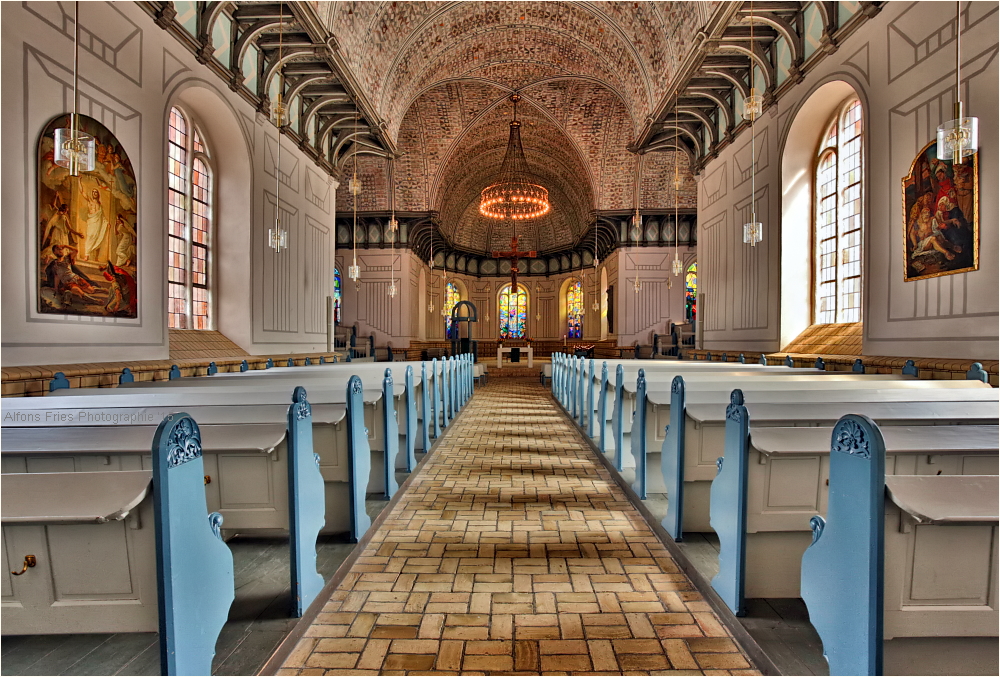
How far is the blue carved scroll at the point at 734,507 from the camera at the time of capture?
2332 mm

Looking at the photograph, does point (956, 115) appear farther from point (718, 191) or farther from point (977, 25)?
point (718, 191)

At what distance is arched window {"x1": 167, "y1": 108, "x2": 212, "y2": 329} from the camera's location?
8508mm

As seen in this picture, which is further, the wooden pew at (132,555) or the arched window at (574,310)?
the arched window at (574,310)

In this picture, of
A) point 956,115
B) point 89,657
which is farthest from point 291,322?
point 956,115

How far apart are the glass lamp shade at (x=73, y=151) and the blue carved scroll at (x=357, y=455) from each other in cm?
258

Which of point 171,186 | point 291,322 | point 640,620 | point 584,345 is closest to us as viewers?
point 640,620

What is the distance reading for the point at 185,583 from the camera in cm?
152

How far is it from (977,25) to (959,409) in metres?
4.76

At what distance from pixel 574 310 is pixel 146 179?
2391 cm

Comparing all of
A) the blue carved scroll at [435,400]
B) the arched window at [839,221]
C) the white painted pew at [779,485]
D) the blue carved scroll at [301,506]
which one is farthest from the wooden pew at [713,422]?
the arched window at [839,221]

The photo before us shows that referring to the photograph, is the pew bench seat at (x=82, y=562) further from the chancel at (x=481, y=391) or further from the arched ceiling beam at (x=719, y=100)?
the arched ceiling beam at (x=719, y=100)

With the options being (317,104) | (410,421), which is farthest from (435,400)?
(317,104)

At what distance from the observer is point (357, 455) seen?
3186 millimetres

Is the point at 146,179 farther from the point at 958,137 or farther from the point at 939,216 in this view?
the point at 939,216
